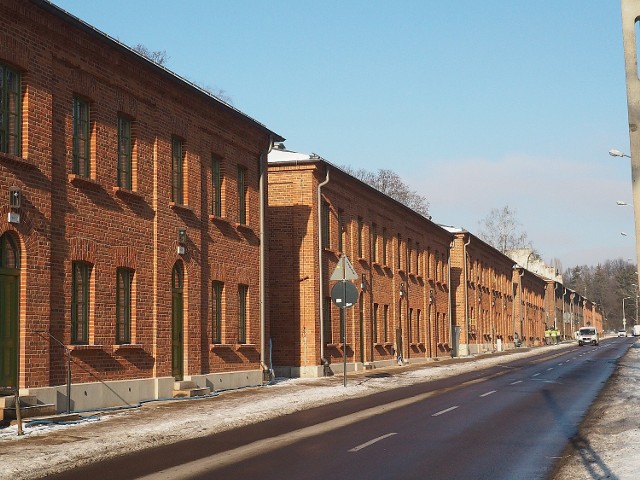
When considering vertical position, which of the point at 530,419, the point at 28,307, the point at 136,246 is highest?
the point at 136,246

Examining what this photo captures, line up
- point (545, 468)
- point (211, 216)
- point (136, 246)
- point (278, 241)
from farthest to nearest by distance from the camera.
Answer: point (278, 241) → point (211, 216) → point (136, 246) → point (545, 468)

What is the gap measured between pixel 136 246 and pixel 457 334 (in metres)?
45.4

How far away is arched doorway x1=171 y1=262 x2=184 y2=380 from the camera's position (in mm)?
24531

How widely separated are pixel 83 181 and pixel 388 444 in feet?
30.6

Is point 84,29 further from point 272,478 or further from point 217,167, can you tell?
point 272,478

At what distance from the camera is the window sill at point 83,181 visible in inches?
777

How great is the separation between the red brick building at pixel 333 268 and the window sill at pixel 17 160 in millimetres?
11762

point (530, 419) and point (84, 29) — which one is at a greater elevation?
point (84, 29)

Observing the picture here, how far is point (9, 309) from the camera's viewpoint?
17625 mm

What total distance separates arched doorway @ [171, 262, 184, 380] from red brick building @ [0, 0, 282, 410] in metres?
0.05

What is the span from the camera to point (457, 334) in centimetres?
6544

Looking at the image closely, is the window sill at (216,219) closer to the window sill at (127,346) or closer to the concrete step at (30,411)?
the window sill at (127,346)

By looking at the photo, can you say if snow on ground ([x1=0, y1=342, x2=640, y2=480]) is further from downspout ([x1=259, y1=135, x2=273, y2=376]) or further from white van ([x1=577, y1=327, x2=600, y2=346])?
white van ([x1=577, y1=327, x2=600, y2=346])

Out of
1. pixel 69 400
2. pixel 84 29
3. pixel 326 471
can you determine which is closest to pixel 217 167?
pixel 84 29
